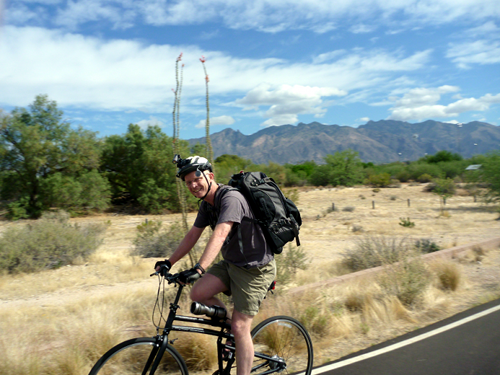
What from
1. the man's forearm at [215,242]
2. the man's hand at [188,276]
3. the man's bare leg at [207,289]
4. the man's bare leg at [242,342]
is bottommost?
the man's bare leg at [242,342]

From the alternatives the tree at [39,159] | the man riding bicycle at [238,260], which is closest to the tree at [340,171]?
the tree at [39,159]

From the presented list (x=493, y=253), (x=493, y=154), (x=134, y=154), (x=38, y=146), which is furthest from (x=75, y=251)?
(x=493, y=154)

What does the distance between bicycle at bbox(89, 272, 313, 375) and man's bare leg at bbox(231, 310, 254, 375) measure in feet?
0.45

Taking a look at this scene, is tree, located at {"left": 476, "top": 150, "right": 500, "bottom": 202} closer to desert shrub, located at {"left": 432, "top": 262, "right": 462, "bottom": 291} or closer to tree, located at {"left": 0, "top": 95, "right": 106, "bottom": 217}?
desert shrub, located at {"left": 432, "top": 262, "right": 462, "bottom": 291}

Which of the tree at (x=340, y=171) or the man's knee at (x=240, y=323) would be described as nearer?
the man's knee at (x=240, y=323)

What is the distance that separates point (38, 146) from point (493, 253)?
28.0m

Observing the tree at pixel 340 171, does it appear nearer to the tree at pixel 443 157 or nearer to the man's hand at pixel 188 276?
the tree at pixel 443 157

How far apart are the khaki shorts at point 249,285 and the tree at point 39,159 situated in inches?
Result: 1128

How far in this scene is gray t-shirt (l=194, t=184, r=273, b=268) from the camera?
9.34 feet

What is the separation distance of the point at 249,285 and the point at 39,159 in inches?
1149

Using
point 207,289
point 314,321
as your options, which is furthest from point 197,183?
point 314,321

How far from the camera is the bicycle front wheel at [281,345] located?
136 inches

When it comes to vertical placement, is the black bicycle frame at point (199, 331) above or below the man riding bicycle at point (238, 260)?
below

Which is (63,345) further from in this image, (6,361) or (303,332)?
(303,332)
